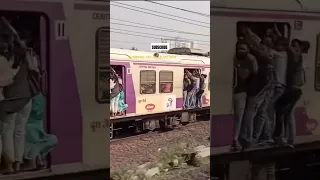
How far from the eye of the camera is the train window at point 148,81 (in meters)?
4.30

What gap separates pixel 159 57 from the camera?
422cm

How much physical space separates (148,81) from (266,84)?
1532mm

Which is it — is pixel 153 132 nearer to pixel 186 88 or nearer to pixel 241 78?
pixel 186 88

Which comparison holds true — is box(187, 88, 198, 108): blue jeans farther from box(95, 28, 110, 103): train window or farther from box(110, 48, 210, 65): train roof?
box(95, 28, 110, 103): train window

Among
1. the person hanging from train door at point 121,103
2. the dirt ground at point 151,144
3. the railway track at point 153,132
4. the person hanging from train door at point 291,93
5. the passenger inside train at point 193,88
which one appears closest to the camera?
the person hanging from train door at point 291,93

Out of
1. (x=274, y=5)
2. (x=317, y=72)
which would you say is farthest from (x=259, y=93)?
(x=274, y=5)

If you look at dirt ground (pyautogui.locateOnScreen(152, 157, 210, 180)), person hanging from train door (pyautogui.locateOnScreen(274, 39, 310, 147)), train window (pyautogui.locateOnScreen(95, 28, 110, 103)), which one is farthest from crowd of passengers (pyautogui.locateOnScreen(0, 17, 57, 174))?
person hanging from train door (pyautogui.locateOnScreen(274, 39, 310, 147))

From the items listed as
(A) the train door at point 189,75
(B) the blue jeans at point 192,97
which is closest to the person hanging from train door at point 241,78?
(B) the blue jeans at point 192,97

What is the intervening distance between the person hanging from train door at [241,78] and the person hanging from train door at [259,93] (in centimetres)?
3

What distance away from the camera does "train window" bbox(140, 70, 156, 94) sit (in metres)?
4.30

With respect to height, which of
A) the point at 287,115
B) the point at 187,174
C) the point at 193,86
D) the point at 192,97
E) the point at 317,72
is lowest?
the point at 187,174

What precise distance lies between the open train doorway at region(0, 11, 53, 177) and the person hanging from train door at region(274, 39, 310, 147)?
1651 millimetres

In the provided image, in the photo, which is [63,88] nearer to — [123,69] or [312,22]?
[123,69]

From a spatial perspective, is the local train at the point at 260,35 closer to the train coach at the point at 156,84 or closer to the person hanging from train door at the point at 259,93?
the person hanging from train door at the point at 259,93
